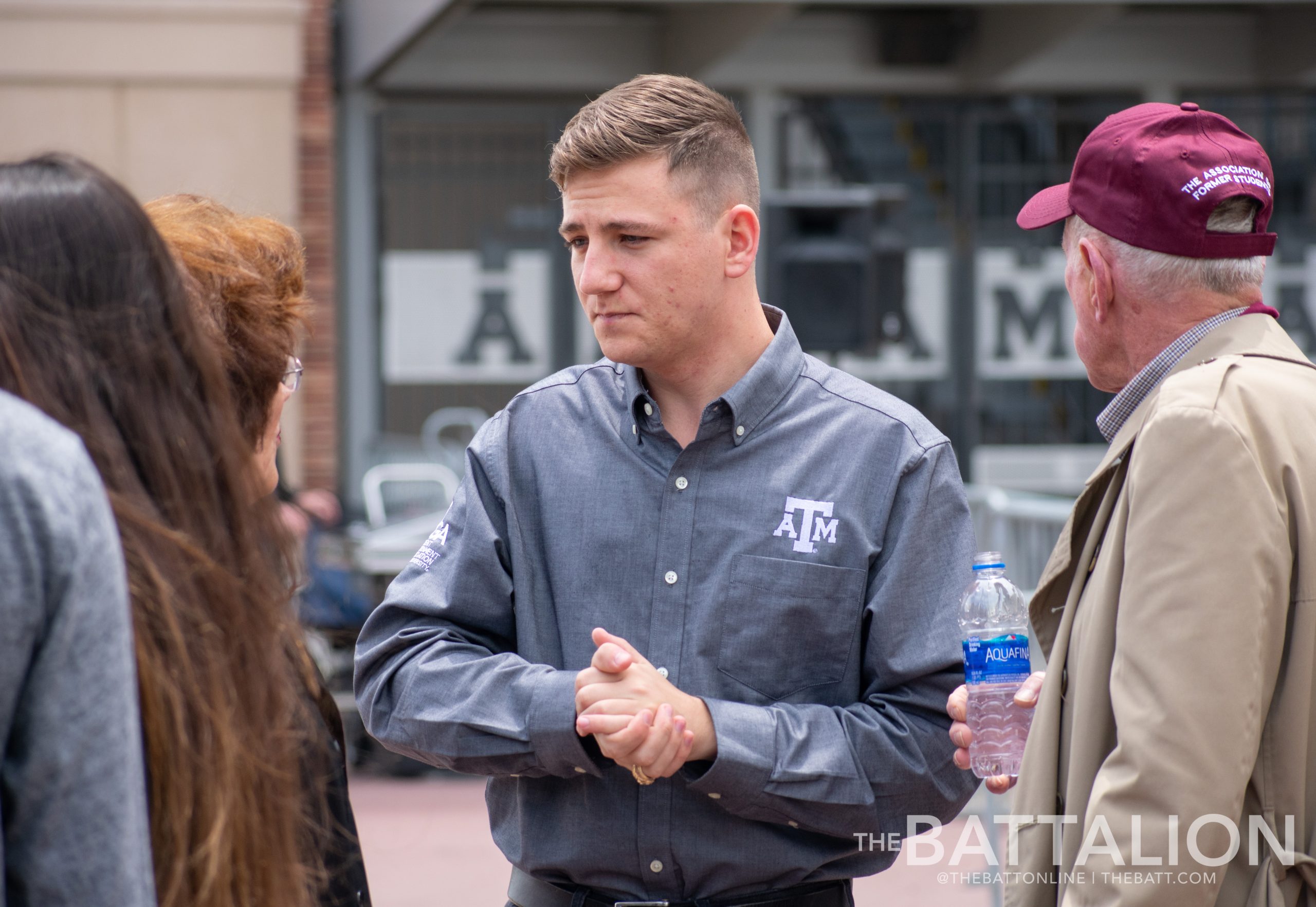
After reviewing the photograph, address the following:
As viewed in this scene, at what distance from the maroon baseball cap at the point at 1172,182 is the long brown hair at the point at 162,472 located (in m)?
1.24

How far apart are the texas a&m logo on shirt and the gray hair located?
1.83ft

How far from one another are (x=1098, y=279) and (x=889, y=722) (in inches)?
28.2

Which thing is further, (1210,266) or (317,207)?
(317,207)

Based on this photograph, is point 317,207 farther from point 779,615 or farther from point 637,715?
point 637,715

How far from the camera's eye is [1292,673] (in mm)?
1771

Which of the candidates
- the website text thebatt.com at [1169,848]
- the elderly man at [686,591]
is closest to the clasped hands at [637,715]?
the elderly man at [686,591]

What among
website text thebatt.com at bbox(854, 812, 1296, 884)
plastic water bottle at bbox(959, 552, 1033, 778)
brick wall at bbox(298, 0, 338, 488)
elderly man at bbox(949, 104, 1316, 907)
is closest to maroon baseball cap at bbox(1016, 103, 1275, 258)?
elderly man at bbox(949, 104, 1316, 907)

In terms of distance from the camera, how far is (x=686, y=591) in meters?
2.19

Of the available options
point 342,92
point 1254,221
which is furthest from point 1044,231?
point 1254,221

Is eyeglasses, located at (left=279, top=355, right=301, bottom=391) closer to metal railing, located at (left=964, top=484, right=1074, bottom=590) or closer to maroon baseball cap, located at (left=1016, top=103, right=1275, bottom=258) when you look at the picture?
maroon baseball cap, located at (left=1016, top=103, right=1275, bottom=258)

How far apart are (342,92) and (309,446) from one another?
272cm

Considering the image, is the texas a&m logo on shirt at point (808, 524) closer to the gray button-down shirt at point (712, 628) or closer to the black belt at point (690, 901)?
the gray button-down shirt at point (712, 628)

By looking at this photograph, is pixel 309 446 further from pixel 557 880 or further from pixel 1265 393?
pixel 1265 393

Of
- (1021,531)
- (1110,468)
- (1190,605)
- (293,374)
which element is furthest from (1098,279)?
(1021,531)
